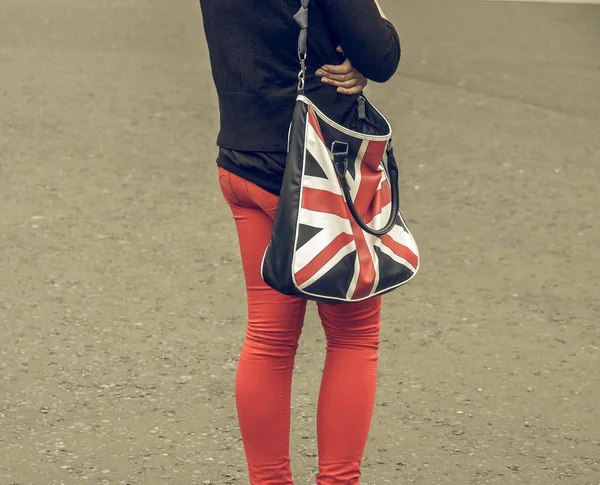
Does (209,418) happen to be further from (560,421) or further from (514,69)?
(514,69)

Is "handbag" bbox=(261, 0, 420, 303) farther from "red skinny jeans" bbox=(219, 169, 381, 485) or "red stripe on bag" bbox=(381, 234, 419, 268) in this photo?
"red skinny jeans" bbox=(219, 169, 381, 485)

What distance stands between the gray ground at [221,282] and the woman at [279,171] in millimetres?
665

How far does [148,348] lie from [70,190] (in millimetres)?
2170

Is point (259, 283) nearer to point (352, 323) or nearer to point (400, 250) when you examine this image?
point (352, 323)

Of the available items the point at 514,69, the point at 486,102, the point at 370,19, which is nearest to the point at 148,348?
the point at 370,19

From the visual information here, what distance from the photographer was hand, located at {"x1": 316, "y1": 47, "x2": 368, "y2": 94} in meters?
2.84

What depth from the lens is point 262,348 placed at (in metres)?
3.00

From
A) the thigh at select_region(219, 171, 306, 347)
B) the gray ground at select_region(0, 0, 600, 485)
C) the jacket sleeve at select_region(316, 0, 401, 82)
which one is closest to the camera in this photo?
the jacket sleeve at select_region(316, 0, 401, 82)

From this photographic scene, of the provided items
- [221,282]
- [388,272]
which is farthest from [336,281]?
[221,282]

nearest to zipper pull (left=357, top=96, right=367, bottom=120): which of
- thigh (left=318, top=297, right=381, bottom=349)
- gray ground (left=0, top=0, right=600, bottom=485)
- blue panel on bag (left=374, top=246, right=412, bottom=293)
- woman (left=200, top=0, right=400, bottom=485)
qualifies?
woman (left=200, top=0, right=400, bottom=485)

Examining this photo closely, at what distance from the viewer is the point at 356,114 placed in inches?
115

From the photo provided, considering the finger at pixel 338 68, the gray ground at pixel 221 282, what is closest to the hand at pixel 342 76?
the finger at pixel 338 68

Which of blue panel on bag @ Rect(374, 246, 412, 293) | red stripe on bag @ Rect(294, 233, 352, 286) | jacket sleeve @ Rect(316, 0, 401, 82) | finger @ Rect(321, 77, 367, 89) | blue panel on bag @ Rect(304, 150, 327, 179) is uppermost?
jacket sleeve @ Rect(316, 0, 401, 82)

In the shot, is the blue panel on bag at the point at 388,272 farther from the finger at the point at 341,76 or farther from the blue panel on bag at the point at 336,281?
the finger at the point at 341,76
